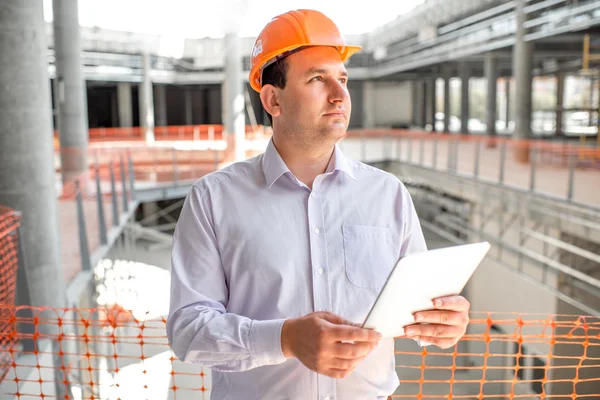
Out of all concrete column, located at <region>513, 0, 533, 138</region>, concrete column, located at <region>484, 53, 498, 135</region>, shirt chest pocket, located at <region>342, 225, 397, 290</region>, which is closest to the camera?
shirt chest pocket, located at <region>342, 225, 397, 290</region>

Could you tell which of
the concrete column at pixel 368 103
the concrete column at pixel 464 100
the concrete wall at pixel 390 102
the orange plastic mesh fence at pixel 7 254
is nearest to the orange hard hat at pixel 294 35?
the orange plastic mesh fence at pixel 7 254

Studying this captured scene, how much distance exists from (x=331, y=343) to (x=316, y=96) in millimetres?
374

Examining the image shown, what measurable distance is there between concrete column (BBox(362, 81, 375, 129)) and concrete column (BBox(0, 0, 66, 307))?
18124 millimetres

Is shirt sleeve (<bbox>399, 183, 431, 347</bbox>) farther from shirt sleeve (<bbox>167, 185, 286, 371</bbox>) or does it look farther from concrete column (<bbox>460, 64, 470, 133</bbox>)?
concrete column (<bbox>460, 64, 470, 133</bbox>)

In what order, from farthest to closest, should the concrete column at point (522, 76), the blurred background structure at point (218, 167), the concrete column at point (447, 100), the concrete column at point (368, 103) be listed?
the concrete column at point (368, 103) → the concrete column at point (447, 100) → the concrete column at point (522, 76) → the blurred background structure at point (218, 167)

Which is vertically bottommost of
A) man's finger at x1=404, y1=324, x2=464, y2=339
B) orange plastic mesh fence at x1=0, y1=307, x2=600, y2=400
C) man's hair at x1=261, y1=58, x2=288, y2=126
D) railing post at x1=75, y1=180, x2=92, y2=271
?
orange plastic mesh fence at x1=0, y1=307, x2=600, y2=400

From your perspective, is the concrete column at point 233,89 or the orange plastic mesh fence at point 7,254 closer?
the orange plastic mesh fence at point 7,254

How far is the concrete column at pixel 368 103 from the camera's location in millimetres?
20922

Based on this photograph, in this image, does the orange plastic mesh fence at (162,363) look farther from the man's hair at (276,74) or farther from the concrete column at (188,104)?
the concrete column at (188,104)

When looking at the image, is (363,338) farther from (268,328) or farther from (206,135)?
(206,135)

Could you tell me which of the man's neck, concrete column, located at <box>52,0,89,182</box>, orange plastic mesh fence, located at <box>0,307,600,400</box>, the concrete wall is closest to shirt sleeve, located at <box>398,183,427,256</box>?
the man's neck

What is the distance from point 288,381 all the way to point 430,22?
527 inches

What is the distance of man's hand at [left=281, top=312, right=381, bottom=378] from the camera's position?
784 millimetres

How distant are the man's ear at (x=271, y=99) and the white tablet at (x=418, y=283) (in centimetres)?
36
